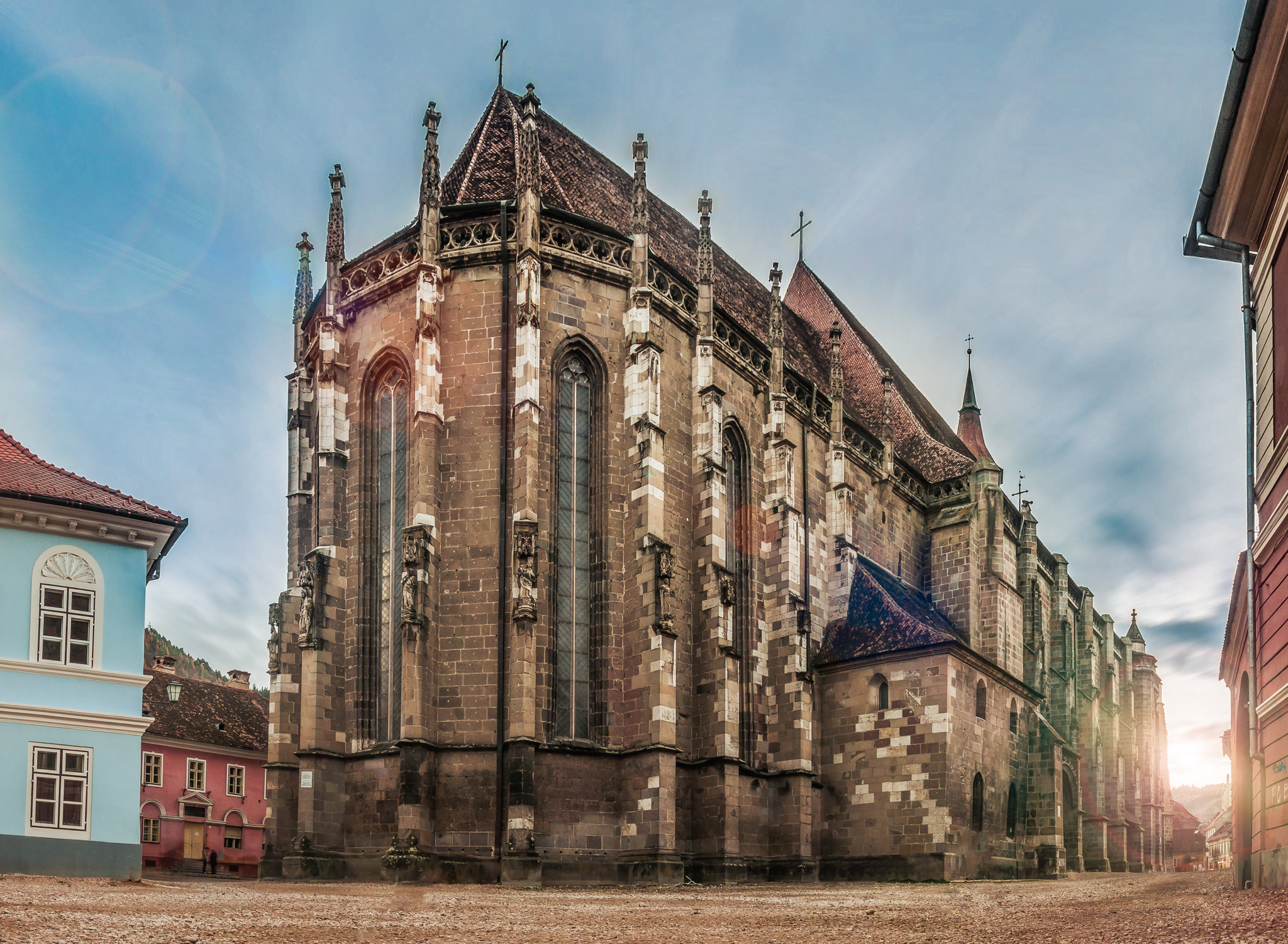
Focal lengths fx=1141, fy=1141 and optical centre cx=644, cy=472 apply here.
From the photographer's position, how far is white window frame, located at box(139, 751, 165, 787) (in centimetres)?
4125

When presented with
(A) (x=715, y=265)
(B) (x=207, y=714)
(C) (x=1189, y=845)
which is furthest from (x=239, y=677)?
(C) (x=1189, y=845)

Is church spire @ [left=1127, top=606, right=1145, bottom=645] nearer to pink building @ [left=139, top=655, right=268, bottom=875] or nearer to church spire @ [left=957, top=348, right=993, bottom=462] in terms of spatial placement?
church spire @ [left=957, top=348, right=993, bottom=462]

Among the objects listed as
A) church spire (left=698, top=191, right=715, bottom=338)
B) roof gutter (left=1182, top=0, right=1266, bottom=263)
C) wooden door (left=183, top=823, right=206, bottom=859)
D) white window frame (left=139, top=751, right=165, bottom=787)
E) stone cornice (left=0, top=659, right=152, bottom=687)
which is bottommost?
wooden door (left=183, top=823, right=206, bottom=859)

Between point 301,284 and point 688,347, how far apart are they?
9.58 meters

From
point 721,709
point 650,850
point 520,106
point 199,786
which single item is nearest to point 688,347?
point 520,106

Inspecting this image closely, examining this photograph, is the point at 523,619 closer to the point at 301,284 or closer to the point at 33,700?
the point at 33,700

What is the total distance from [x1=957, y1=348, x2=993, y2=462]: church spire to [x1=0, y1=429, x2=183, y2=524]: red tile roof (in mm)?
38158

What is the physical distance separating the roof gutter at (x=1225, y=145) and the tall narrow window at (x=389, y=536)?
1498 cm

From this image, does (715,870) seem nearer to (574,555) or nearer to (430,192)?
(574,555)

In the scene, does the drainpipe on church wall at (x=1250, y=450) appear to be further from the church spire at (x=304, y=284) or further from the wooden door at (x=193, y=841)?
the wooden door at (x=193, y=841)

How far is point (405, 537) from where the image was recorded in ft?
70.5

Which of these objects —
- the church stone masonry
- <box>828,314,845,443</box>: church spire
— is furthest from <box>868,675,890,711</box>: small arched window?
<box>828,314,845,443</box>: church spire

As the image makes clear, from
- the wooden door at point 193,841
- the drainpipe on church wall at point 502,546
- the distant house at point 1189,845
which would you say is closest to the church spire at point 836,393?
the drainpipe on church wall at point 502,546

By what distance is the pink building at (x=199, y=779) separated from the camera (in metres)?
41.5
